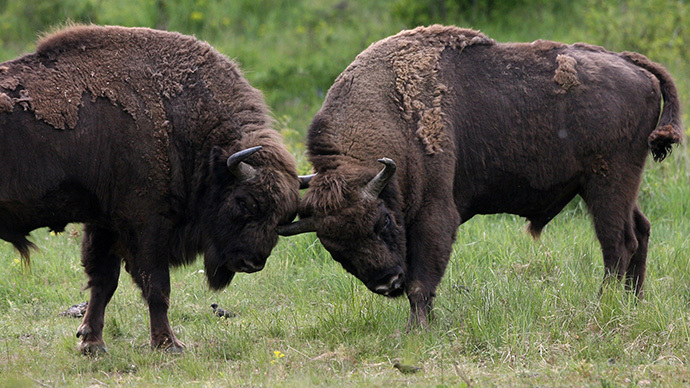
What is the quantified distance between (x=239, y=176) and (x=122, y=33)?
4.50 feet

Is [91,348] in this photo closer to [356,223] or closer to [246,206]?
[246,206]

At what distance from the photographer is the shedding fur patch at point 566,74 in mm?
6309

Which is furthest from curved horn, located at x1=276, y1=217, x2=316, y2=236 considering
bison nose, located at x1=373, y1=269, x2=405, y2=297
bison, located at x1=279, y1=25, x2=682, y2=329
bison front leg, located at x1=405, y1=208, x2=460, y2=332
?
bison front leg, located at x1=405, y1=208, x2=460, y2=332

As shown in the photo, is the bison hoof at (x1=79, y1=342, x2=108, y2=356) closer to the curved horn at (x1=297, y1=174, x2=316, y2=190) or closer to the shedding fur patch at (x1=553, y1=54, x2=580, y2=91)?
the curved horn at (x1=297, y1=174, x2=316, y2=190)

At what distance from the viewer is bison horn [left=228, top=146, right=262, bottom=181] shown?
5.45 m

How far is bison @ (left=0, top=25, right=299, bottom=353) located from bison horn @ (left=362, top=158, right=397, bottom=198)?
506 mm

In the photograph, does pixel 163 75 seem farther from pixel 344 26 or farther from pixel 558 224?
pixel 344 26

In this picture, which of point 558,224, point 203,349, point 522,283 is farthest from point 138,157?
point 558,224

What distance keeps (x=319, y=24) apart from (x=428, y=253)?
1042cm

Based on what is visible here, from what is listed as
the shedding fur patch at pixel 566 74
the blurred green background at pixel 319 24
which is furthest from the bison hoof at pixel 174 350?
the blurred green background at pixel 319 24

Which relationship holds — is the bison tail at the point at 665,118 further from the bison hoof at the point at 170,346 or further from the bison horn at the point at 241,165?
the bison hoof at the point at 170,346

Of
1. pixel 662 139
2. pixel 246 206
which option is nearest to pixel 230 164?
pixel 246 206

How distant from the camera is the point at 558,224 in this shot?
8406 millimetres

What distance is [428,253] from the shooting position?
5.96 meters
